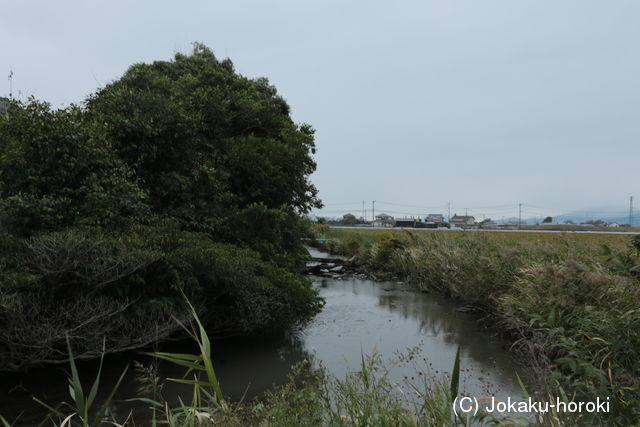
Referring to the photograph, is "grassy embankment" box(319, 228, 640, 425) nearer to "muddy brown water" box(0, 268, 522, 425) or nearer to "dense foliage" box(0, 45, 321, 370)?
"muddy brown water" box(0, 268, 522, 425)

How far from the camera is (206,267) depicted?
19.8 ft

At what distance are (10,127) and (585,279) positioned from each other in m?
8.58

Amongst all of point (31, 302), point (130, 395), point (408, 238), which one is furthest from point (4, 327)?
point (408, 238)

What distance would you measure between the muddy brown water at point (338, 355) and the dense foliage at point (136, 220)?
0.54 meters

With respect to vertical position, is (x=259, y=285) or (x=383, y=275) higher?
(x=259, y=285)

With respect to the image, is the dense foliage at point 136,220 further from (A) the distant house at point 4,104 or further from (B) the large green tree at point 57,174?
(A) the distant house at point 4,104

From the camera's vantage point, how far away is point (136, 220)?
20.8 feet

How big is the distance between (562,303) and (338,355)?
3388mm

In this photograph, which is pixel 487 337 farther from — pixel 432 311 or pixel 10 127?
pixel 10 127

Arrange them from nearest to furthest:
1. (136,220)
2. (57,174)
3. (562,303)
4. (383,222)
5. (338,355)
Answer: (562,303)
(57,174)
(136,220)
(338,355)
(383,222)

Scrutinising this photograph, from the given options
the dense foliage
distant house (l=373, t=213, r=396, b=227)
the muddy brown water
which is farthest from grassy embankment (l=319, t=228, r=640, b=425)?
distant house (l=373, t=213, r=396, b=227)

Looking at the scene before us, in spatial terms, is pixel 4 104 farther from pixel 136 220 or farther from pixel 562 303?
pixel 562 303

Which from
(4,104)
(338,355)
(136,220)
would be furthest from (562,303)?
(4,104)

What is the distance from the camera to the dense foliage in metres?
4.81
